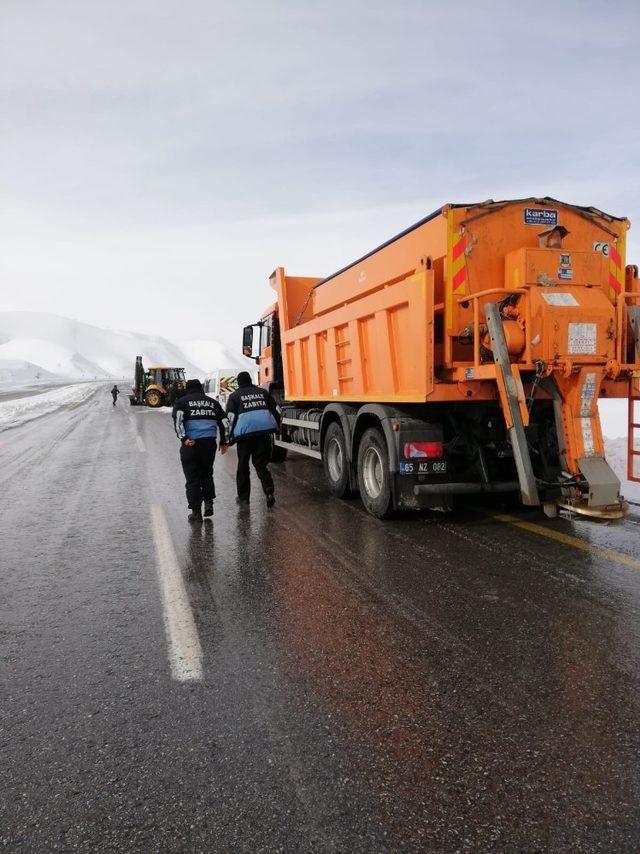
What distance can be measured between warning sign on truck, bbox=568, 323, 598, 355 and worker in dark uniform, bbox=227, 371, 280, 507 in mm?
3699

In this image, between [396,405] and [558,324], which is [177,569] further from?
[558,324]

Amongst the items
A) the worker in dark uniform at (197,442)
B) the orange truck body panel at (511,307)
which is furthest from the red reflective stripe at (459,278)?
the worker in dark uniform at (197,442)

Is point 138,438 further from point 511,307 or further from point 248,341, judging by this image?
point 511,307

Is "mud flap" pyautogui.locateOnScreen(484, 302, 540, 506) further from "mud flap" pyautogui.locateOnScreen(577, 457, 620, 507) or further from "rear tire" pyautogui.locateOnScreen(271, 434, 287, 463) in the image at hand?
"rear tire" pyautogui.locateOnScreen(271, 434, 287, 463)

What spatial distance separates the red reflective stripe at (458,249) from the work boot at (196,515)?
381 cm

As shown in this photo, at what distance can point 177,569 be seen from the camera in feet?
16.3

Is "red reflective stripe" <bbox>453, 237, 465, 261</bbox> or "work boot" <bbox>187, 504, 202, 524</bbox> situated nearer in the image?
"red reflective stripe" <bbox>453, 237, 465, 261</bbox>

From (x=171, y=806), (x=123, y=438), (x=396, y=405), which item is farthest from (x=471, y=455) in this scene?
(x=123, y=438)

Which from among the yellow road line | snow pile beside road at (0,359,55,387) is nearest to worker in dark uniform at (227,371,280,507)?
the yellow road line

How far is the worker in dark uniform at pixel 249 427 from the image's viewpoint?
7.62 meters

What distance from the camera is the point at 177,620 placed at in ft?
12.7

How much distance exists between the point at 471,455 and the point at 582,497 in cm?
128

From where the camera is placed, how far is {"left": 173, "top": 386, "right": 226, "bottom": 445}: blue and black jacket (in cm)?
699

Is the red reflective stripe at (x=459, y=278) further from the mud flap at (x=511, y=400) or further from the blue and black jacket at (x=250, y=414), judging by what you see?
the blue and black jacket at (x=250, y=414)
